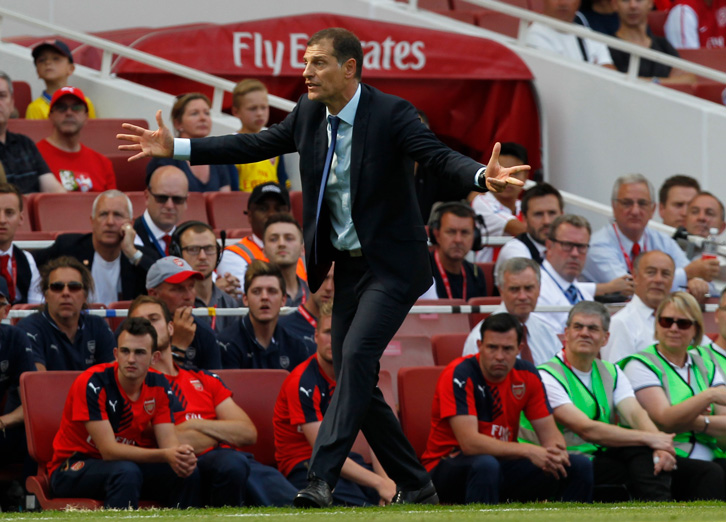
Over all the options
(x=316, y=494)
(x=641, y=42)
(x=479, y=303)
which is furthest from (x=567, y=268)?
(x=641, y=42)

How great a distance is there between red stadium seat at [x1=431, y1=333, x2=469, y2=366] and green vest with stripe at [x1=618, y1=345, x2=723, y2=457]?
0.98 meters

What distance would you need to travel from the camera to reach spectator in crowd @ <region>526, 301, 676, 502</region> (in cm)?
796

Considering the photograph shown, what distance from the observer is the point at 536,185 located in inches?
401

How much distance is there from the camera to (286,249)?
8.88 meters

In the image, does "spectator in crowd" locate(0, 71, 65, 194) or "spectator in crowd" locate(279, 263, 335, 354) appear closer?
"spectator in crowd" locate(279, 263, 335, 354)

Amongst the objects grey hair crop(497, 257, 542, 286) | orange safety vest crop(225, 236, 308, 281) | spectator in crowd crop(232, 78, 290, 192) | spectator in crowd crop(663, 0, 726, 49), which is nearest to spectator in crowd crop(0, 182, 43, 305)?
orange safety vest crop(225, 236, 308, 281)

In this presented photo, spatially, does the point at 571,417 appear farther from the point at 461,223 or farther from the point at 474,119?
the point at 474,119

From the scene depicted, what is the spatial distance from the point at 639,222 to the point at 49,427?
466 centimetres

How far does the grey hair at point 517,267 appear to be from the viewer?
8.64 metres

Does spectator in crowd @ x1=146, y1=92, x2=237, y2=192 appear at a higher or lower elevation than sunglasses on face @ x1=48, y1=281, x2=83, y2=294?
higher

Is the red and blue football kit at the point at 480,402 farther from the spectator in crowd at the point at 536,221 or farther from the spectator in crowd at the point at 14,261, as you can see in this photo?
the spectator in crowd at the point at 14,261

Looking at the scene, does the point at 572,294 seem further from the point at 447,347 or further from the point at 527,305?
the point at 447,347

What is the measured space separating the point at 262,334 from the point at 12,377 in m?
1.50

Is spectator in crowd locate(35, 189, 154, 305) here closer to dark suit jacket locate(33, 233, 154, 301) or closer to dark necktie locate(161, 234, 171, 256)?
dark suit jacket locate(33, 233, 154, 301)
